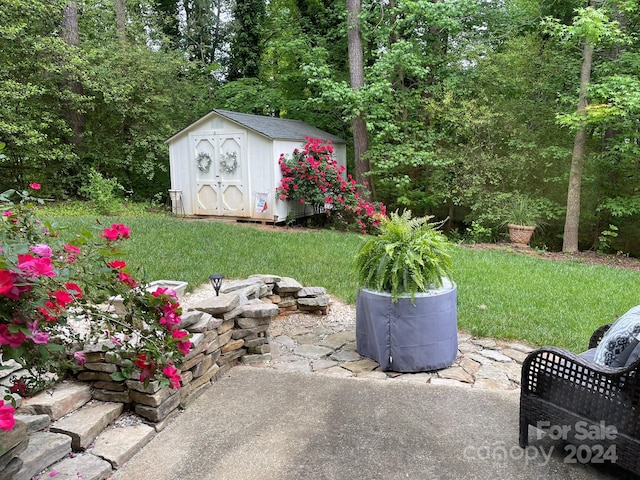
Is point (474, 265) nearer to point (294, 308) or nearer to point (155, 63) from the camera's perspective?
point (294, 308)

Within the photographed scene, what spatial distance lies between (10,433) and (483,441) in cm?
211

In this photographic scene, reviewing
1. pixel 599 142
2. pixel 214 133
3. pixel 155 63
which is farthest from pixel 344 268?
pixel 155 63

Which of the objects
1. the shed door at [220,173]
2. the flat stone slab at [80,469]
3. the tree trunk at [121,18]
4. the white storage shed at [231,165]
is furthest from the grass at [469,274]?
the tree trunk at [121,18]

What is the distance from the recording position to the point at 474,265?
6.44m

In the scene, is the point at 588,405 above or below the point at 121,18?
below

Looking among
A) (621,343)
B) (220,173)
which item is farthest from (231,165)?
(621,343)

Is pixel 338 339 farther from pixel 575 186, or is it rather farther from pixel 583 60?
pixel 583 60

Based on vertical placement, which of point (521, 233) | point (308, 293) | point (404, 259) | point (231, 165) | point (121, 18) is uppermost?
point (121, 18)

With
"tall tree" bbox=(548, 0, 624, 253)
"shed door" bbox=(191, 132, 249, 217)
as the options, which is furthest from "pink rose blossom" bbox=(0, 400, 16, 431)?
"tall tree" bbox=(548, 0, 624, 253)

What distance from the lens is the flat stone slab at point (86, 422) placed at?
6.94 ft

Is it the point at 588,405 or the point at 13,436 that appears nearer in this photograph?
the point at 13,436

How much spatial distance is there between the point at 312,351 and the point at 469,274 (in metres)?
3.09

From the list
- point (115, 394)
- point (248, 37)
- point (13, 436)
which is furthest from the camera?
point (248, 37)

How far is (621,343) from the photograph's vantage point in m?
2.04
